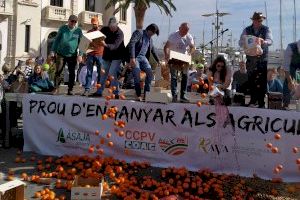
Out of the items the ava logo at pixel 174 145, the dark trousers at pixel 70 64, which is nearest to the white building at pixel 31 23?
the dark trousers at pixel 70 64

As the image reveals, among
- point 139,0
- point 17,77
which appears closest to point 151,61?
point 17,77

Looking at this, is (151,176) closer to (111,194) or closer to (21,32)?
(111,194)

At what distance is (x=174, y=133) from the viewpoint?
772 cm

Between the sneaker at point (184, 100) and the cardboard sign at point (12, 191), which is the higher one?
the sneaker at point (184, 100)

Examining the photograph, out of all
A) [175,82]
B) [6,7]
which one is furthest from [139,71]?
[6,7]

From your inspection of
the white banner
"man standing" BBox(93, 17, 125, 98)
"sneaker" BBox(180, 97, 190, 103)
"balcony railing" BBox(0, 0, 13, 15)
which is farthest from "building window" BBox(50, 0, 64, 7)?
"sneaker" BBox(180, 97, 190, 103)

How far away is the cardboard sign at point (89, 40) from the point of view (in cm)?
850

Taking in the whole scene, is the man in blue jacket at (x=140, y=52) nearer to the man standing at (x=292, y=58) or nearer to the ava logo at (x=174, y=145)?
the ava logo at (x=174, y=145)

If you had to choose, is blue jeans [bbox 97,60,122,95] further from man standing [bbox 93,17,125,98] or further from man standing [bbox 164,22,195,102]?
man standing [bbox 164,22,195,102]

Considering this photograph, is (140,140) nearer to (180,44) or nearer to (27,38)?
(180,44)

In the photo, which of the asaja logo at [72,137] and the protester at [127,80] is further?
the protester at [127,80]

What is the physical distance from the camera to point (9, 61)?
1296 inches

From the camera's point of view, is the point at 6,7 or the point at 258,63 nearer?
the point at 258,63

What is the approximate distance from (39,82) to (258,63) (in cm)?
451
